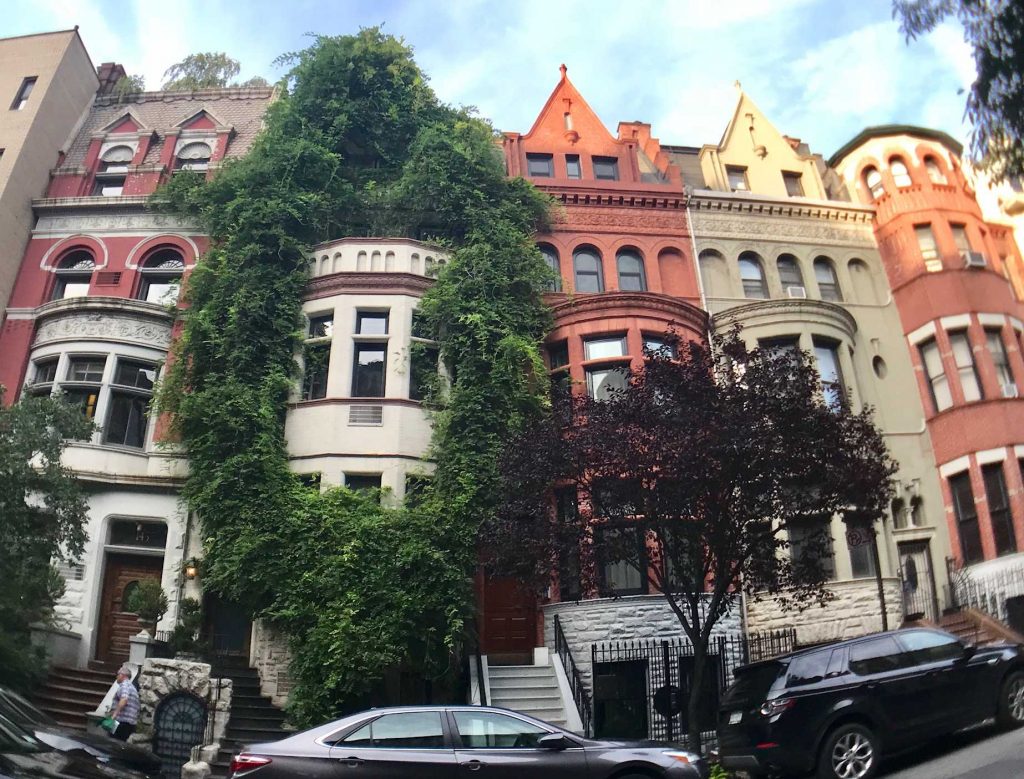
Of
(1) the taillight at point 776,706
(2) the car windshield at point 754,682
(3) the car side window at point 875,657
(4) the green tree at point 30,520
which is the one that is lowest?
(1) the taillight at point 776,706

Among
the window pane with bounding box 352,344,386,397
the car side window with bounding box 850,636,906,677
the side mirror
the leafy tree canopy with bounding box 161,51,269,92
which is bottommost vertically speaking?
the side mirror

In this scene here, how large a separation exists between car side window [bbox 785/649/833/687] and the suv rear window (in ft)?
0.51

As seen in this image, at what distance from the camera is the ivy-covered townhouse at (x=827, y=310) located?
58.7 feet

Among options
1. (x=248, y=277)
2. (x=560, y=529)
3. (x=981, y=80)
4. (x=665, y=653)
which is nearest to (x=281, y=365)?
(x=248, y=277)

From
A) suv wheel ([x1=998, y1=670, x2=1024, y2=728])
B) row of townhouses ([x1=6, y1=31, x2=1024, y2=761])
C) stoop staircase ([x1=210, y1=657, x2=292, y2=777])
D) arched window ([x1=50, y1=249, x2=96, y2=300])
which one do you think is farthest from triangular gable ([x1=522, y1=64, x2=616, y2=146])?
suv wheel ([x1=998, y1=670, x2=1024, y2=728])

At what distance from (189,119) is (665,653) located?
21279 mm

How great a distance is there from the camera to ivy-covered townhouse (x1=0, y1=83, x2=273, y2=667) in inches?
643

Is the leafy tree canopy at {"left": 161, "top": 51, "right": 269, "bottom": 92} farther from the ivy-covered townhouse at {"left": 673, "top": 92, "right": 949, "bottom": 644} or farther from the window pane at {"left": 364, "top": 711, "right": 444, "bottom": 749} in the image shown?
the window pane at {"left": 364, "top": 711, "right": 444, "bottom": 749}

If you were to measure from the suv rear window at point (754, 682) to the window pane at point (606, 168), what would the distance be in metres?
17.2

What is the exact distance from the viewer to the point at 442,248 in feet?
62.7

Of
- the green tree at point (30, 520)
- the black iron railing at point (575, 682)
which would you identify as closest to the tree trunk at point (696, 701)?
the black iron railing at point (575, 682)

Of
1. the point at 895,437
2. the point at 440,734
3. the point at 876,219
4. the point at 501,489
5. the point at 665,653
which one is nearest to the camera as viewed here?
the point at 440,734

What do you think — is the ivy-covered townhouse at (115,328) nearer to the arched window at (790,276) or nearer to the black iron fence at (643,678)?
the black iron fence at (643,678)

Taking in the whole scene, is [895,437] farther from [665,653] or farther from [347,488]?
[347,488]
